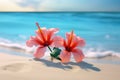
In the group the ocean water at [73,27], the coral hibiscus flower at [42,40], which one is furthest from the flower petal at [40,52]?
the ocean water at [73,27]

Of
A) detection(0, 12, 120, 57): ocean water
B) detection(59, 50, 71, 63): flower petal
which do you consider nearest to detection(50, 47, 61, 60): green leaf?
detection(59, 50, 71, 63): flower petal

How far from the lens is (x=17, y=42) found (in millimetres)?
1120

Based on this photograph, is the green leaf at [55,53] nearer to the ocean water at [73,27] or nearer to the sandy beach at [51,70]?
the sandy beach at [51,70]

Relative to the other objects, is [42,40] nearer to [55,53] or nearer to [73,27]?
[55,53]

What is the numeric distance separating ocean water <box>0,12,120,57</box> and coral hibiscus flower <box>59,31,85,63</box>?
0.51ft

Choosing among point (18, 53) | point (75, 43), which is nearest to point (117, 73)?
point (75, 43)

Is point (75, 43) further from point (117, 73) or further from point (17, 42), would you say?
point (17, 42)

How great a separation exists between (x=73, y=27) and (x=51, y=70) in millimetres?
423

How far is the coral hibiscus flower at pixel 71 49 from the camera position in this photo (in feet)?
2.83

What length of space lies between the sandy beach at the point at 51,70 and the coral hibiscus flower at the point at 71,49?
0.02 meters

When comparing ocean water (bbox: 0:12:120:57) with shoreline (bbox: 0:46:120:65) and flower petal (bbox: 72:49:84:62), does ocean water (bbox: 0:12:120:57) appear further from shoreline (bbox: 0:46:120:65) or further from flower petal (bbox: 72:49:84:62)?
flower petal (bbox: 72:49:84:62)

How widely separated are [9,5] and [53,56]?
0.42m

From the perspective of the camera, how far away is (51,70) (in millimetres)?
807

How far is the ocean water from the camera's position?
108cm
